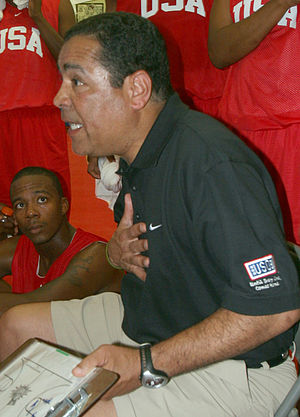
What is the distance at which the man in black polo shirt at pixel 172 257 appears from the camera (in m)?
0.95

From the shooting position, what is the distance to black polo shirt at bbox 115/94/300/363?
3.09 ft

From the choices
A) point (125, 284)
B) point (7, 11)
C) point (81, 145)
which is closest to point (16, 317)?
point (125, 284)

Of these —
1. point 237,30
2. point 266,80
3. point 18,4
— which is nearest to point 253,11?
point 237,30

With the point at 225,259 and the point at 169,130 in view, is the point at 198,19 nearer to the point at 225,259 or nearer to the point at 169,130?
the point at 169,130

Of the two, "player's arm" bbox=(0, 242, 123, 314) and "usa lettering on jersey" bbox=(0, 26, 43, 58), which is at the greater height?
"usa lettering on jersey" bbox=(0, 26, 43, 58)

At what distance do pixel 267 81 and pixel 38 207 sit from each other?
3.86 feet

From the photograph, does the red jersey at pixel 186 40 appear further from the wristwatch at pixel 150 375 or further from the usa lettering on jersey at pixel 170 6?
the wristwatch at pixel 150 375

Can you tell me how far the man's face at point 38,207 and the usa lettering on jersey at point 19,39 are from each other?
116 cm

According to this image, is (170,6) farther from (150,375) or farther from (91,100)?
(150,375)

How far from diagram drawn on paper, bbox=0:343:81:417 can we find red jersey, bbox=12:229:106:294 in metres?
1.06

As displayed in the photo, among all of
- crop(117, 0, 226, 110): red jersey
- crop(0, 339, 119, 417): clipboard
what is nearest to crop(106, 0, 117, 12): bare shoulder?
crop(117, 0, 226, 110): red jersey

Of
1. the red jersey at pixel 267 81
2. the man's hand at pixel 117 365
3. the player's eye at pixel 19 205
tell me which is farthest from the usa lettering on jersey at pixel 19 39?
the man's hand at pixel 117 365

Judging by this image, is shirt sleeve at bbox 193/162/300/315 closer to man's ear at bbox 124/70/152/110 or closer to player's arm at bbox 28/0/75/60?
man's ear at bbox 124/70/152/110

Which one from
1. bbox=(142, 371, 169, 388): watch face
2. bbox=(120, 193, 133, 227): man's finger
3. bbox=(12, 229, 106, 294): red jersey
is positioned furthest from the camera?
bbox=(12, 229, 106, 294): red jersey
